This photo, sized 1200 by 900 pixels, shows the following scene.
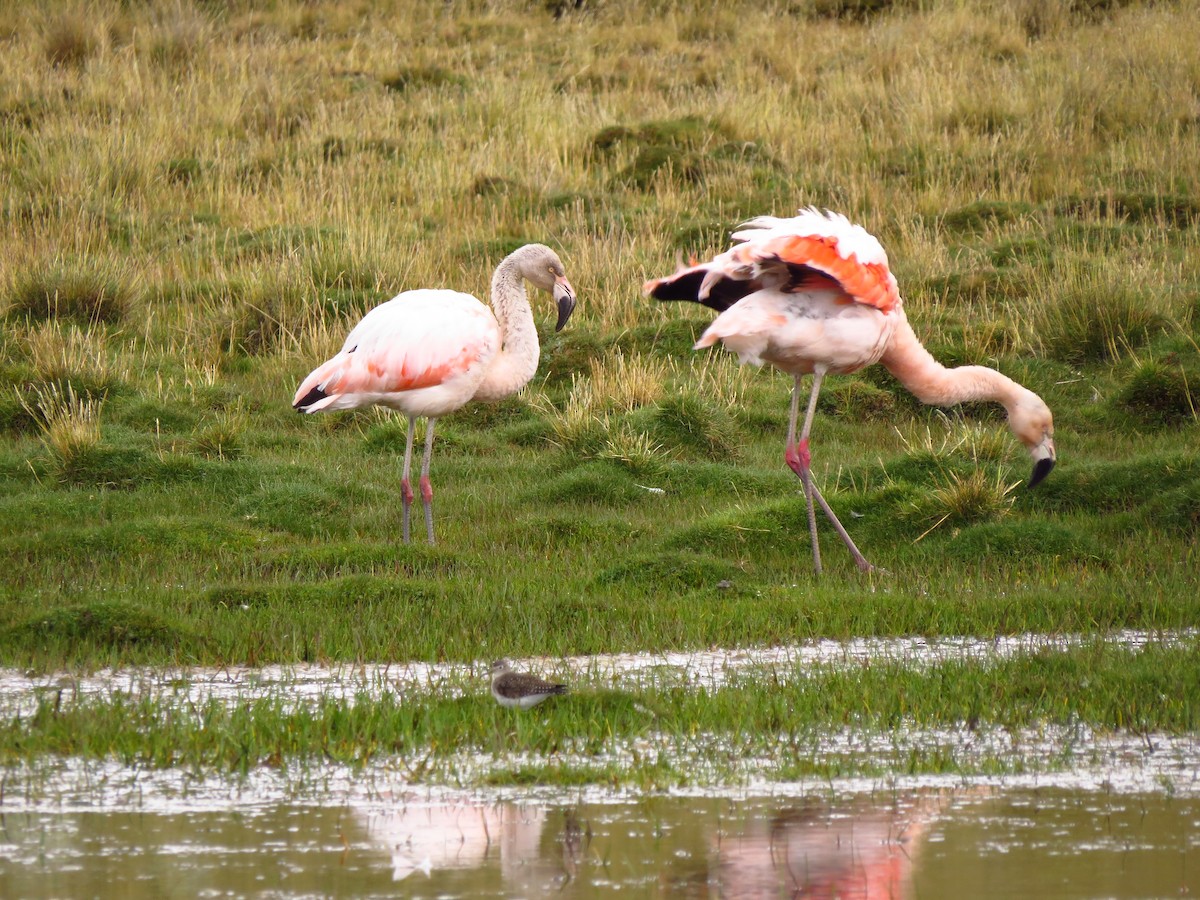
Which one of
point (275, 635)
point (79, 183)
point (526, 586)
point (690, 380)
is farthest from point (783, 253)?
point (79, 183)

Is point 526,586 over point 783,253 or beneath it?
beneath

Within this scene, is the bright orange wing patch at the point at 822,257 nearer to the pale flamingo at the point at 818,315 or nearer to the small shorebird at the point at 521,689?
the pale flamingo at the point at 818,315

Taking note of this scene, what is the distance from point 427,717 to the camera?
5863mm

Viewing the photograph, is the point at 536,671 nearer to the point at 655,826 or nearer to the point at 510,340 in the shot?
the point at 655,826

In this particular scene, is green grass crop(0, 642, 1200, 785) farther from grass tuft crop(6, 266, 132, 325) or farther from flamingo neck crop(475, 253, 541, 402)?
grass tuft crop(6, 266, 132, 325)

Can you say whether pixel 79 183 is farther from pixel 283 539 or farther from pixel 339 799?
pixel 339 799

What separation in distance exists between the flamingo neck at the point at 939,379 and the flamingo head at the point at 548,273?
1.99 metres

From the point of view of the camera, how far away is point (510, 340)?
10086mm

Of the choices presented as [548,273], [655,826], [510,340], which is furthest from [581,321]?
[655,826]

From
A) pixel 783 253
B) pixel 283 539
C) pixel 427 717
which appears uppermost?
pixel 783 253

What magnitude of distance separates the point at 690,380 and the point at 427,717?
23.8 ft

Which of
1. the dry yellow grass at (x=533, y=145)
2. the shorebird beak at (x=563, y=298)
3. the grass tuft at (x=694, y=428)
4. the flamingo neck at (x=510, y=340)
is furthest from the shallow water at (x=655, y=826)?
the dry yellow grass at (x=533, y=145)

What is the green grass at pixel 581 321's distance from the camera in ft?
27.2

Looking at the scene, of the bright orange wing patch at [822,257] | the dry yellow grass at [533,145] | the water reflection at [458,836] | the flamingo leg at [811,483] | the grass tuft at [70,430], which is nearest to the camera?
the water reflection at [458,836]
